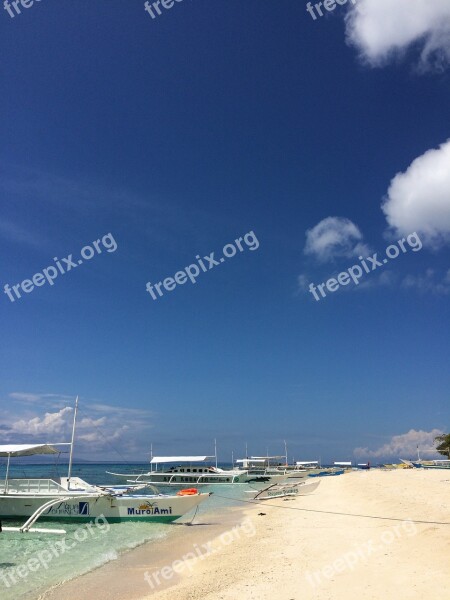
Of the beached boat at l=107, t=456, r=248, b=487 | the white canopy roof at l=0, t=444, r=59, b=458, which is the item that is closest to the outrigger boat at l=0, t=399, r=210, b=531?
the white canopy roof at l=0, t=444, r=59, b=458

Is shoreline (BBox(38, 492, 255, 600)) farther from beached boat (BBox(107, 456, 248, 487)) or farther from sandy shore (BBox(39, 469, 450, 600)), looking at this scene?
beached boat (BBox(107, 456, 248, 487))

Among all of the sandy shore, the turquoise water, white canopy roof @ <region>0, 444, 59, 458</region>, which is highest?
white canopy roof @ <region>0, 444, 59, 458</region>

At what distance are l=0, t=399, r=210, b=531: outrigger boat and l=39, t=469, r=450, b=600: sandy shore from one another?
1751 millimetres

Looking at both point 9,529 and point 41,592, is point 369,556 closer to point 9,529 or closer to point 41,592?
point 41,592

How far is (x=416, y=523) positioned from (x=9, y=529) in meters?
20.3

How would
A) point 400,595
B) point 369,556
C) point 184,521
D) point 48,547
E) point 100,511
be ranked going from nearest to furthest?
point 400,595, point 369,556, point 48,547, point 100,511, point 184,521

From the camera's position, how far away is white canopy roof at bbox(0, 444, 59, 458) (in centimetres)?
2728

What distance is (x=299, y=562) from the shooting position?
1414cm

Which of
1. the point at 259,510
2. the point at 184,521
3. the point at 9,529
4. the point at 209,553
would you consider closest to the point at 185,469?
the point at 259,510

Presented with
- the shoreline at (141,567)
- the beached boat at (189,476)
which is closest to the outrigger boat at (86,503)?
the shoreline at (141,567)

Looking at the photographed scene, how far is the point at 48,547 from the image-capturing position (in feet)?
66.6

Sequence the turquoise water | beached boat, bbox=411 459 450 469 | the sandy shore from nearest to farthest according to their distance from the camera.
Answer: the sandy shore
the turquoise water
beached boat, bbox=411 459 450 469

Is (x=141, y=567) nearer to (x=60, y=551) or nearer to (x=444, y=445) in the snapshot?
(x=60, y=551)

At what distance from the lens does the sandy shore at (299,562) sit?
35.2ft
